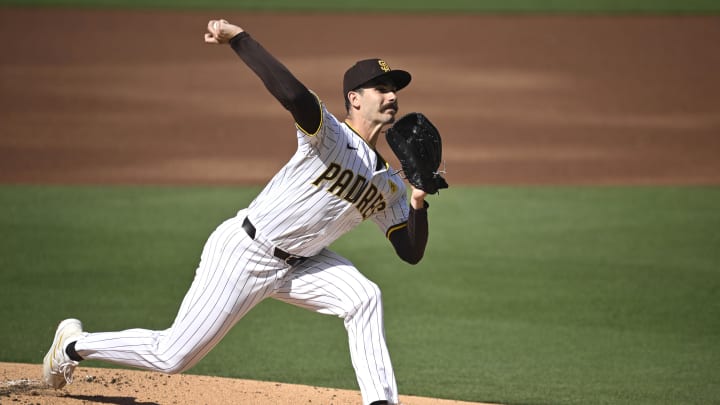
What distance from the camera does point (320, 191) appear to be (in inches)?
179

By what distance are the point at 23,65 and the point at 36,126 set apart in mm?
3078

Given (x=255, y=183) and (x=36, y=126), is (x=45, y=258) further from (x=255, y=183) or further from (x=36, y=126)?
(x=36, y=126)

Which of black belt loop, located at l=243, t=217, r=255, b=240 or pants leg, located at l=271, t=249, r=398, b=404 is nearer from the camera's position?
pants leg, located at l=271, t=249, r=398, b=404

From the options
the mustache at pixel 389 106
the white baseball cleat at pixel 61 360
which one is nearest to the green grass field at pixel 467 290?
the white baseball cleat at pixel 61 360

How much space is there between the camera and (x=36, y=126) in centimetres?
1373

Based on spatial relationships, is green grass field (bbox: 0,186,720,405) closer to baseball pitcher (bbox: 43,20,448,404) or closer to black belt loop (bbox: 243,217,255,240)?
baseball pitcher (bbox: 43,20,448,404)

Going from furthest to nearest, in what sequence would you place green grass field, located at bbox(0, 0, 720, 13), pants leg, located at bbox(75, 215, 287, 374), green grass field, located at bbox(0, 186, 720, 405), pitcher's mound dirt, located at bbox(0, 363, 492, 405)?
green grass field, located at bbox(0, 0, 720, 13) < green grass field, located at bbox(0, 186, 720, 405) < pitcher's mound dirt, located at bbox(0, 363, 492, 405) < pants leg, located at bbox(75, 215, 287, 374)

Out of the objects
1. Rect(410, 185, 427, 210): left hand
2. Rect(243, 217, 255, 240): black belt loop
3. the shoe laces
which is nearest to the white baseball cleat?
the shoe laces

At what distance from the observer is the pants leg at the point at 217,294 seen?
4.61 m

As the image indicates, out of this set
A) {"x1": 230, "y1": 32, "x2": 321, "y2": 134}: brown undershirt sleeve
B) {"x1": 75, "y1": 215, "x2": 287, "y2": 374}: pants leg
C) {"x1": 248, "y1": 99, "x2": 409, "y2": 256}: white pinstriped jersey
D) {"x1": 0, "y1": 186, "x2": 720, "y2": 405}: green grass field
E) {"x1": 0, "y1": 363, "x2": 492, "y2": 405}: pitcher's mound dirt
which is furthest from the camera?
{"x1": 0, "y1": 186, "x2": 720, "y2": 405}: green grass field

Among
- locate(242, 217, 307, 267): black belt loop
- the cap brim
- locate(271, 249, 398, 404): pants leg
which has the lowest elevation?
locate(271, 249, 398, 404): pants leg

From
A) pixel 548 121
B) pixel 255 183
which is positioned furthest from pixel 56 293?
pixel 548 121

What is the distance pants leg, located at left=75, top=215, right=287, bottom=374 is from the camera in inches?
181

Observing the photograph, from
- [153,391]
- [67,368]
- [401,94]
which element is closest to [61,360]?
[67,368]
